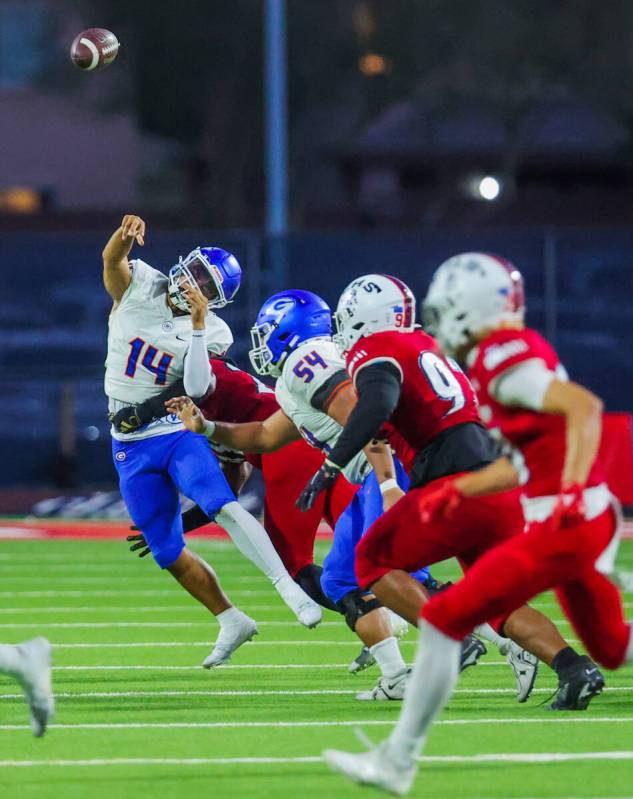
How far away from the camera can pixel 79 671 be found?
318 inches

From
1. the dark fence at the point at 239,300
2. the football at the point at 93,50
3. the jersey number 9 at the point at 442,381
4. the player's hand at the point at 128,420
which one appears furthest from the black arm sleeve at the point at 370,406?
the dark fence at the point at 239,300

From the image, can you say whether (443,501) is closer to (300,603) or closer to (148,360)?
(300,603)

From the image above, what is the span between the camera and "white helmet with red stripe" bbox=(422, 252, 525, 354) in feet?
18.1

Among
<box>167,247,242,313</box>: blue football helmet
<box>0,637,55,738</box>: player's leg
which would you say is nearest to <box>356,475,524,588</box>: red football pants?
<box>0,637,55,738</box>: player's leg

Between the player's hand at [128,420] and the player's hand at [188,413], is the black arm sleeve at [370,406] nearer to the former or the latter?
the player's hand at [188,413]

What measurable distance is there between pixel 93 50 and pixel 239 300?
8.22 metres

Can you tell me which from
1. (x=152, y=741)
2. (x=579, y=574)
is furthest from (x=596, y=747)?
(x=152, y=741)

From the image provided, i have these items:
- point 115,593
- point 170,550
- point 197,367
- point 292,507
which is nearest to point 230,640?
point 170,550

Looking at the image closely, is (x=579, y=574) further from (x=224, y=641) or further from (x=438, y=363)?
(x=224, y=641)

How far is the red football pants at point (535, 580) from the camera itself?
5.32m

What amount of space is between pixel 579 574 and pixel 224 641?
2879mm

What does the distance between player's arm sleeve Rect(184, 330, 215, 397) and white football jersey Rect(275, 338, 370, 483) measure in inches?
22.0

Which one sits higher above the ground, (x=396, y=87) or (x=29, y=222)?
(x=396, y=87)

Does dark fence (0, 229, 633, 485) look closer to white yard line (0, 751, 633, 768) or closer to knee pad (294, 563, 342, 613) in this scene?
knee pad (294, 563, 342, 613)
